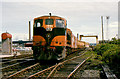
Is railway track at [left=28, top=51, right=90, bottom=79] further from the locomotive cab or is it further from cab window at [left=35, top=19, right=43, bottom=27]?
cab window at [left=35, top=19, right=43, bottom=27]

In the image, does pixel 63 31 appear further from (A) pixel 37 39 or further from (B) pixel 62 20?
(A) pixel 37 39

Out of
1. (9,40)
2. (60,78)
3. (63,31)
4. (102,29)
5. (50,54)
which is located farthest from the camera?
(102,29)

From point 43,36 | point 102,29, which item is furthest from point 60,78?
point 102,29

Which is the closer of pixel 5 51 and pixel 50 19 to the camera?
pixel 50 19

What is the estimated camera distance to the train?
41.2ft

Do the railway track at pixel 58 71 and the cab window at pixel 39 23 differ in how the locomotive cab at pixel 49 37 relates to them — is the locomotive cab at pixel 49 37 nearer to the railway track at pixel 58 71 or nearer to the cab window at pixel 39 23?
the cab window at pixel 39 23

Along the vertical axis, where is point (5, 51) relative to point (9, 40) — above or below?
below

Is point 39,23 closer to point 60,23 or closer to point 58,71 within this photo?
point 60,23

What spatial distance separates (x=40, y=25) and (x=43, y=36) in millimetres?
956

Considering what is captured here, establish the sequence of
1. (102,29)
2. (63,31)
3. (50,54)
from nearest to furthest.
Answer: (50,54), (63,31), (102,29)

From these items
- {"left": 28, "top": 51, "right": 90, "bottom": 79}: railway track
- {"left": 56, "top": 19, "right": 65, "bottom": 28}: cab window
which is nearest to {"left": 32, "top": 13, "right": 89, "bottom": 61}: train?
{"left": 56, "top": 19, "right": 65, "bottom": 28}: cab window

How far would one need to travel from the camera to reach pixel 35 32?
44.0 ft

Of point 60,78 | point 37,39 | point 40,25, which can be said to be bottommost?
point 60,78

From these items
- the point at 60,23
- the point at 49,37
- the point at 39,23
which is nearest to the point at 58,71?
the point at 49,37
